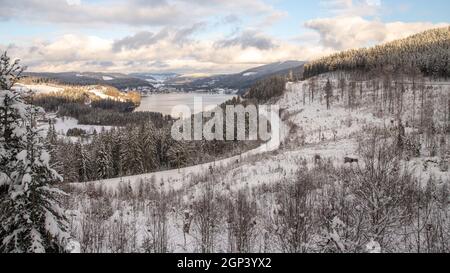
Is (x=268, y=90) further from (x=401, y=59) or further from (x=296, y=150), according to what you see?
(x=296, y=150)

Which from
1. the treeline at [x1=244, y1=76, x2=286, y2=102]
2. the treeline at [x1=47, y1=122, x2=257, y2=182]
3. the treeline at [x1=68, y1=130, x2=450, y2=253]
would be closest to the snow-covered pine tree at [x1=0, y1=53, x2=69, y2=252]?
the treeline at [x1=68, y1=130, x2=450, y2=253]

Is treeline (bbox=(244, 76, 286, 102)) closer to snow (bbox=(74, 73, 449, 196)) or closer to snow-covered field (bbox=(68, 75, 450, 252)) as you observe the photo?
snow (bbox=(74, 73, 449, 196))

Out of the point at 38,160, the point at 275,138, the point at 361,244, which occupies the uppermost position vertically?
the point at 38,160

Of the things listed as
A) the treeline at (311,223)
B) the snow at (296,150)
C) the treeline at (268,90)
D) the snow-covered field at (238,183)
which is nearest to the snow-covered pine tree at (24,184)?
the snow-covered field at (238,183)

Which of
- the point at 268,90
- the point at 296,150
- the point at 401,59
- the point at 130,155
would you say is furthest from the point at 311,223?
the point at 268,90

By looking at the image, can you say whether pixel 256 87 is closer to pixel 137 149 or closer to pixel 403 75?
pixel 403 75
